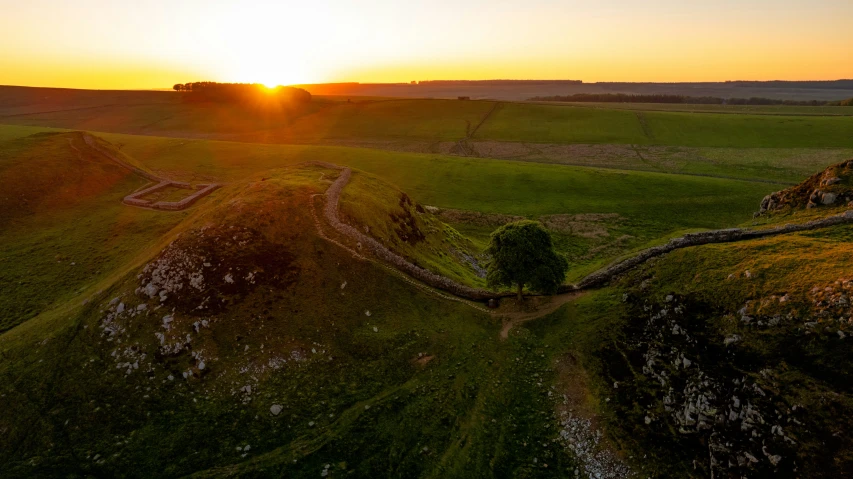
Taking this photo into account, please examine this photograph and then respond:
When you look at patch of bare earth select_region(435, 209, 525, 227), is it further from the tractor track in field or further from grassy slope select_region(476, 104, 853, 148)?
grassy slope select_region(476, 104, 853, 148)

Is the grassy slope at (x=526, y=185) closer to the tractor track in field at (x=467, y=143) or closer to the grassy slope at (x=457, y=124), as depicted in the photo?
the tractor track in field at (x=467, y=143)

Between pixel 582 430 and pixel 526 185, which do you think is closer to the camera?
pixel 582 430

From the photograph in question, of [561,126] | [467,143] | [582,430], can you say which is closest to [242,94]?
[467,143]

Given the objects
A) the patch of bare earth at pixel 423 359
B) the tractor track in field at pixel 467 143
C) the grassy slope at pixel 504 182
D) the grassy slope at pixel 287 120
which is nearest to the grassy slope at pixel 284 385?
the patch of bare earth at pixel 423 359

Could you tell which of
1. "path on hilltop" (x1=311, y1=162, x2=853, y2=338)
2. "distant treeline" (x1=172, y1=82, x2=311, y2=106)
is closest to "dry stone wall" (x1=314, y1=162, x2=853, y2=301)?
"path on hilltop" (x1=311, y1=162, x2=853, y2=338)

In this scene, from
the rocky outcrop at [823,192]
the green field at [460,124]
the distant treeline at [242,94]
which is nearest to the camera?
the rocky outcrop at [823,192]

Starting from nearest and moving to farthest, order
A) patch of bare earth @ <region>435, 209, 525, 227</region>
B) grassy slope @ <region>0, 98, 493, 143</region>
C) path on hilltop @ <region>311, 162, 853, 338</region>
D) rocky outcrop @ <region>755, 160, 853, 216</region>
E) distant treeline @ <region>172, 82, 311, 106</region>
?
path on hilltop @ <region>311, 162, 853, 338</region>
rocky outcrop @ <region>755, 160, 853, 216</region>
patch of bare earth @ <region>435, 209, 525, 227</region>
grassy slope @ <region>0, 98, 493, 143</region>
distant treeline @ <region>172, 82, 311, 106</region>

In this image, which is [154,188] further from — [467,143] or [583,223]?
[467,143]
